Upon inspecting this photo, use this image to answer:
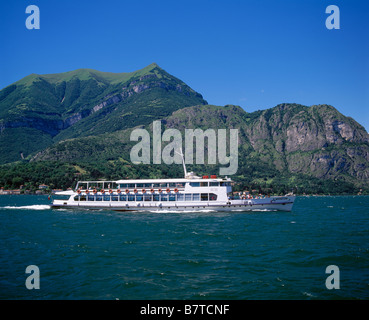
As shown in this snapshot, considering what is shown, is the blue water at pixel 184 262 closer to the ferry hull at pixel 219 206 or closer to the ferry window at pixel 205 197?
the ferry hull at pixel 219 206

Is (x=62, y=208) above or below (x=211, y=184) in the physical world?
below

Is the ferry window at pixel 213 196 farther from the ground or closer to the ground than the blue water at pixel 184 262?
farther from the ground

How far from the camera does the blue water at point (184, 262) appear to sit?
65.3 feet

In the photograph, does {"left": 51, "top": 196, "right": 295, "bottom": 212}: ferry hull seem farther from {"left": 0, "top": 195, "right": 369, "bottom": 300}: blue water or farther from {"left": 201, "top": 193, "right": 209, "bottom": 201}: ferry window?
{"left": 0, "top": 195, "right": 369, "bottom": 300}: blue water

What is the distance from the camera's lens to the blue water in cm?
1991

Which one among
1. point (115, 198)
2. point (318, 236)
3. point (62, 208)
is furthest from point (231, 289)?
point (62, 208)

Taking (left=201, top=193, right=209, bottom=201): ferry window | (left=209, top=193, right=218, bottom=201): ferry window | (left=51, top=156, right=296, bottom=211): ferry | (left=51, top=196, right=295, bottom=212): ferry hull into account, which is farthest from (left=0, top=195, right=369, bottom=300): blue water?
(left=201, top=193, right=209, bottom=201): ferry window

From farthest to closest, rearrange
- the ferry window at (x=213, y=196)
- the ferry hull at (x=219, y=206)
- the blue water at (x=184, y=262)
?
1. the ferry window at (x=213, y=196)
2. the ferry hull at (x=219, y=206)
3. the blue water at (x=184, y=262)

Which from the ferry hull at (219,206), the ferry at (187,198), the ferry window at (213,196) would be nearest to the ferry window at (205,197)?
the ferry at (187,198)

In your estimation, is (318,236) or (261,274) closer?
(261,274)
